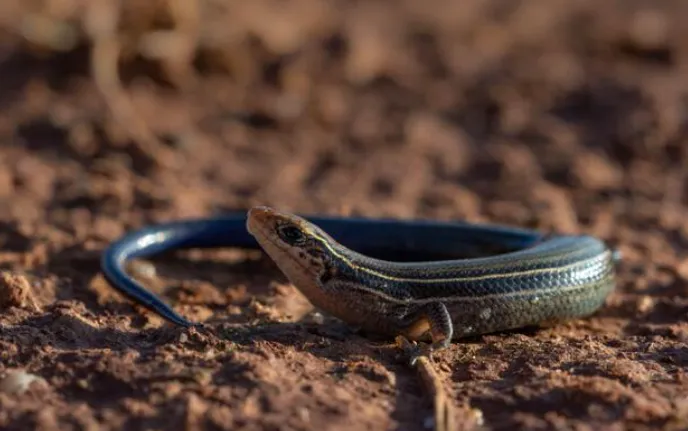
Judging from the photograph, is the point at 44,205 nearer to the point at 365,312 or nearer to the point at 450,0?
the point at 365,312

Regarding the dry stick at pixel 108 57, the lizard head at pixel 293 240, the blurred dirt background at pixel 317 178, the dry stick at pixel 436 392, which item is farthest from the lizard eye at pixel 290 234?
the dry stick at pixel 108 57

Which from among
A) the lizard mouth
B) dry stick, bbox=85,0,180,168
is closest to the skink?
the lizard mouth

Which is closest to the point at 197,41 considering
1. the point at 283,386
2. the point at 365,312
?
the point at 365,312

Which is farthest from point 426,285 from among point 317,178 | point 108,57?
point 108,57

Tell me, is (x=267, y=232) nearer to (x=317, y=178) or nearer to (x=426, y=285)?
(x=426, y=285)

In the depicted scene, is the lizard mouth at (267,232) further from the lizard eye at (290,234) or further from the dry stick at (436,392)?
the dry stick at (436,392)

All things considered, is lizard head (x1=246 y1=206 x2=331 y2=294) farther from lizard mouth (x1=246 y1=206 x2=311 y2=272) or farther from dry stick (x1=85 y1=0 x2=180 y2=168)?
dry stick (x1=85 y1=0 x2=180 y2=168)
